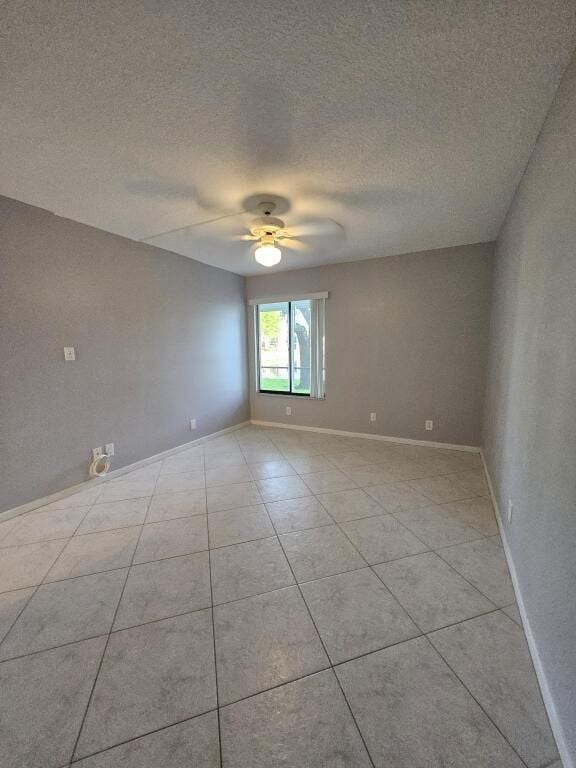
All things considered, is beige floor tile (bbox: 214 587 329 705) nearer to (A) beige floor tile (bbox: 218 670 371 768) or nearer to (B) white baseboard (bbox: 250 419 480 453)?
(A) beige floor tile (bbox: 218 670 371 768)

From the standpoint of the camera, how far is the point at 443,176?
1.91 m

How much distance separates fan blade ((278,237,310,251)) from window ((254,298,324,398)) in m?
1.02

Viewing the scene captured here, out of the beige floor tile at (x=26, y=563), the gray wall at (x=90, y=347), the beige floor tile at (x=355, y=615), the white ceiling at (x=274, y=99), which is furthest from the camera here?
the gray wall at (x=90, y=347)

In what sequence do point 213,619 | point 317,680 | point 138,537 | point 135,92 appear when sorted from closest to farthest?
point 317,680
point 135,92
point 213,619
point 138,537

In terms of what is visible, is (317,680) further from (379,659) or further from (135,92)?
(135,92)

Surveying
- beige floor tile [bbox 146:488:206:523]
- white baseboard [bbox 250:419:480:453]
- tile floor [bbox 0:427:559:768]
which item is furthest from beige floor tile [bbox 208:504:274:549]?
white baseboard [bbox 250:419:480:453]

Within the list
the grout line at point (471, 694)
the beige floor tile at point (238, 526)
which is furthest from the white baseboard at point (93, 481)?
the grout line at point (471, 694)

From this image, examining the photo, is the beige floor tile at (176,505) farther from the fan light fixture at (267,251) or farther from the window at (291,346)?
the window at (291,346)

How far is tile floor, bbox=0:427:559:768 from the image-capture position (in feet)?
3.13

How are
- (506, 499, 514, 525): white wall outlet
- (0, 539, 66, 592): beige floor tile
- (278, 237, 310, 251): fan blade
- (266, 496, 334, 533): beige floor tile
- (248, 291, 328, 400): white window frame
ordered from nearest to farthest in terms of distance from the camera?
(0, 539, 66, 592): beige floor tile
(506, 499, 514, 525): white wall outlet
(266, 496, 334, 533): beige floor tile
(278, 237, 310, 251): fan blade
(248, 291, 328, 400): white window frame

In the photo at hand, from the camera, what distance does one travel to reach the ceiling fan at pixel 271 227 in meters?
2.18

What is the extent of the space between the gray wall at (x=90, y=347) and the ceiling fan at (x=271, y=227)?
738 millimetres

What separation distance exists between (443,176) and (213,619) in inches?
111

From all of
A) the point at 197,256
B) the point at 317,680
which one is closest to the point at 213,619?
the point at 317,680
